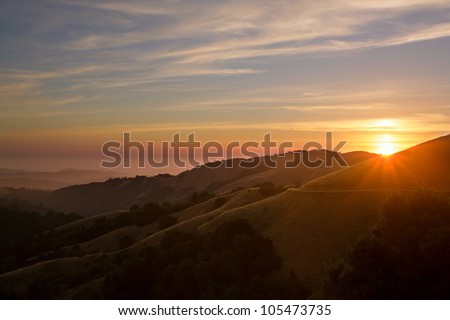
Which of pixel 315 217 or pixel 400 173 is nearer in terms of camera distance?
pixel 315 217

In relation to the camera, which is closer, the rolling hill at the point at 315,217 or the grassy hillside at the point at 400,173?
the rolling hill at the point at 315,217

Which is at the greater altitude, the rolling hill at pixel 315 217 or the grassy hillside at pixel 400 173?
the grassy hillside at pixel 400 173

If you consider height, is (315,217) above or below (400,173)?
below

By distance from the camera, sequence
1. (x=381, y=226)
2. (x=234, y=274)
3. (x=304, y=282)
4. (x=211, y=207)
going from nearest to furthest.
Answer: (x=381, y=226) < (x=304, y=282) < (x=234, y=274) < (x=211, y=207)

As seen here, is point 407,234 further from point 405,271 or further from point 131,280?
point 131,280

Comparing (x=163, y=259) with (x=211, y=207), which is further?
(x=211, y=207)

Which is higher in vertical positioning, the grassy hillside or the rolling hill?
the grassy hillside

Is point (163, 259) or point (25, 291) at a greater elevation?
point (163, 259)

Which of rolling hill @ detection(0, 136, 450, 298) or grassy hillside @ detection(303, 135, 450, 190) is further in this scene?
grassy hillside @ detection(303, 135, 450, 190)

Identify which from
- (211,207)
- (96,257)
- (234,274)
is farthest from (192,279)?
(211,207)

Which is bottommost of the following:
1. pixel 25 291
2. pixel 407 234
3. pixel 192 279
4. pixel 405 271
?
pixel 25 291
